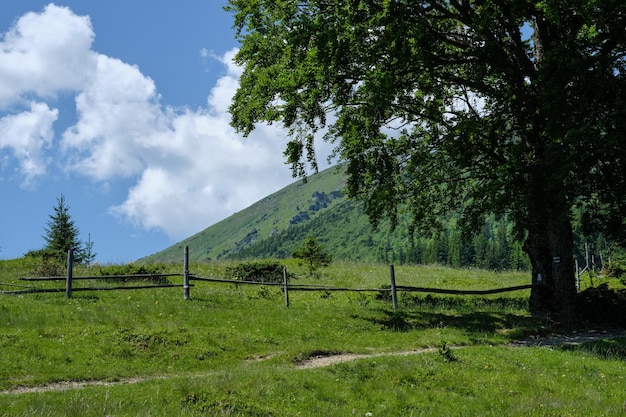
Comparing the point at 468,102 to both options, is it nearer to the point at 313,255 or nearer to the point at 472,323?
the point at 472,323

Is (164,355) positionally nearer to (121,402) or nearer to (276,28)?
(121,402)

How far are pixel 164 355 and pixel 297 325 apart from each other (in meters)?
5.65

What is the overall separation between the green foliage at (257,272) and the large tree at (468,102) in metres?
8.87

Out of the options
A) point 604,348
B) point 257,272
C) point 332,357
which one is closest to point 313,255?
point 257,272

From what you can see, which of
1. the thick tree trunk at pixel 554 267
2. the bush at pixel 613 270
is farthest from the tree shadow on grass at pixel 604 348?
the bush at pixel 613 270

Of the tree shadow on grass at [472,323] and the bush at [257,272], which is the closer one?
the tree shadow on grass at [472,323]

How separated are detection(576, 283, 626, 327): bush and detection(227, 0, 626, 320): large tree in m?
1.56

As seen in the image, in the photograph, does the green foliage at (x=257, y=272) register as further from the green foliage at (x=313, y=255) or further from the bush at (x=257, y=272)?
the green foliage at (x=313, y=255)

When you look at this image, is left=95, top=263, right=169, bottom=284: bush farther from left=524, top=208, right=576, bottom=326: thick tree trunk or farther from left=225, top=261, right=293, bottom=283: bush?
left=524, top=208, right=576, bottom=326: thick tree trunk

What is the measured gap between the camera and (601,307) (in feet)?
78.4

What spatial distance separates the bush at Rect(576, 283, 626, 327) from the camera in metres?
23.4

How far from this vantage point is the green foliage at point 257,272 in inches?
1237

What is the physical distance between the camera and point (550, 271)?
24.6 meters

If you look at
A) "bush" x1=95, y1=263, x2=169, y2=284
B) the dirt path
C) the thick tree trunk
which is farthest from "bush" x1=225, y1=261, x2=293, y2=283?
the dirt path
